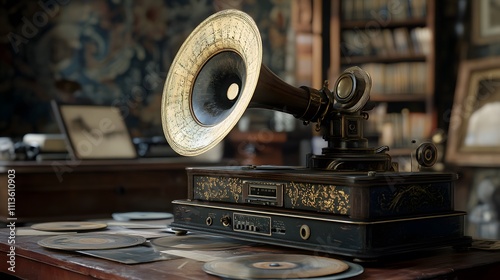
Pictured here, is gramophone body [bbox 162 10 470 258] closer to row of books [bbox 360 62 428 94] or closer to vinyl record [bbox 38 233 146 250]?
vinyl record [bbox 38 233 146 250]

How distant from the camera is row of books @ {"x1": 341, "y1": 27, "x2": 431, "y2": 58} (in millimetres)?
5570

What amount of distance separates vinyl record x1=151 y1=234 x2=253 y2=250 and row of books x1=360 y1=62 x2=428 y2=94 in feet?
12.5

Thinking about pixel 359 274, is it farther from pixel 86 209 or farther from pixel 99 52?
pixel 99 52

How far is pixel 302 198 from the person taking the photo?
70.9 inches

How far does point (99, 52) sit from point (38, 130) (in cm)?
64

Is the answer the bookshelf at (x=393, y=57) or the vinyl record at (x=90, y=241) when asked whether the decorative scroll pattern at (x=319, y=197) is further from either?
the bookshelf at (x=393, y=57)

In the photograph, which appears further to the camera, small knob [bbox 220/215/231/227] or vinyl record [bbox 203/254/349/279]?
small knob [bbox 220/215/231/227]

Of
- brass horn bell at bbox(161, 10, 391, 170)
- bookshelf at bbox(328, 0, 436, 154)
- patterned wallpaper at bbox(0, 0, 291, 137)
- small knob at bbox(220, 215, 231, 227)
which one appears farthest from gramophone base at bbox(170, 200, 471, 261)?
bookshelf at bbox(328, 0, 436, 154)

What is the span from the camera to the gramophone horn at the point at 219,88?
188 cm

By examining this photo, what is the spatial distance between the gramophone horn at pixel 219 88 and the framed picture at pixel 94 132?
4.76 ft

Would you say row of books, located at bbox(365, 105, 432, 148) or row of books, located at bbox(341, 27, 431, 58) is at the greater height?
row of books, located at bbox(341, 27, 431, 58)

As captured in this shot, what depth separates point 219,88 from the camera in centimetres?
210

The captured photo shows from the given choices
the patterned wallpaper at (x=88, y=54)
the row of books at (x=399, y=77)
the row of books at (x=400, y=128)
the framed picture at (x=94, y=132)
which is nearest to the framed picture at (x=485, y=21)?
the row of books at (x=399, y=77)

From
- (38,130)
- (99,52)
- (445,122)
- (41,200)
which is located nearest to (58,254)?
(41,200)
